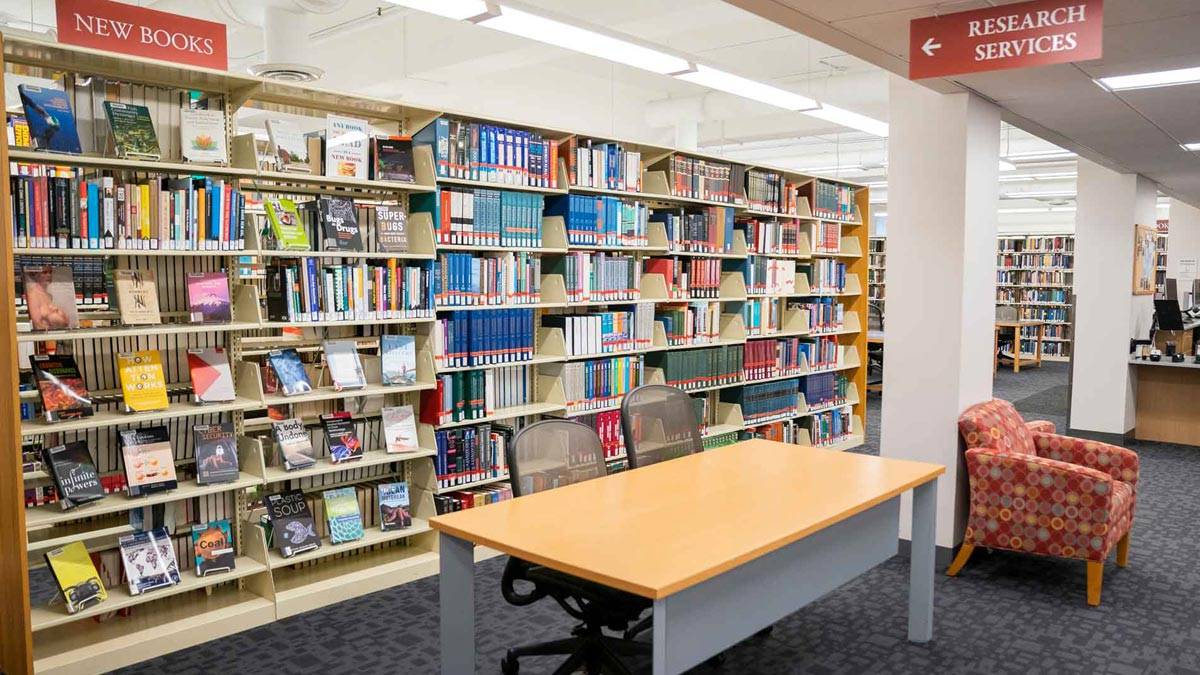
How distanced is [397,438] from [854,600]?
2.52 metres

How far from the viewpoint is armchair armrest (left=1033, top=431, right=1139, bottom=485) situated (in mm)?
4797

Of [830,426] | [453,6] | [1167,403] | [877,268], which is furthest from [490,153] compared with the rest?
[877,268]

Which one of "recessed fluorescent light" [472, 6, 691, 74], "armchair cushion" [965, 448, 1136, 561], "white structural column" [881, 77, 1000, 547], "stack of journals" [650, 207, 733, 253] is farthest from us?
"stack of journals" [650, 207, 733, 253]

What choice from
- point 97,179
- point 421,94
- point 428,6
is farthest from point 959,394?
point 421,94

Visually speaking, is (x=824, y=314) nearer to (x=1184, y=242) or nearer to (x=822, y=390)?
(x=822, y=390)

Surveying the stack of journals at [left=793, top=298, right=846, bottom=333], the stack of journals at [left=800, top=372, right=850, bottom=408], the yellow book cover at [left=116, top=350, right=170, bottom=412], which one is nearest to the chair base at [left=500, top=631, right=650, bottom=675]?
the yellow book cover at [left=116, top=350, right=170, bottom=412]

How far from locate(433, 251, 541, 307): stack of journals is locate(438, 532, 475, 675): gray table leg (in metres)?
2.02

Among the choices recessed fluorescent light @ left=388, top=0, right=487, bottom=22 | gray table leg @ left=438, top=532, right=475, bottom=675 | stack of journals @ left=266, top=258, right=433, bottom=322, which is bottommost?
gray table leg @ left=438, top=532, right=475, bottom=675

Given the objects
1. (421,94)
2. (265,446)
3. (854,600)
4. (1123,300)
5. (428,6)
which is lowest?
(854,600)

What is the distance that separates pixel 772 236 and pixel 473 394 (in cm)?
325

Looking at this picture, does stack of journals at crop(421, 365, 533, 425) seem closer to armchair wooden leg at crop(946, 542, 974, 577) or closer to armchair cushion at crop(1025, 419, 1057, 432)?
armchair wooden leg at crop(946, 542, 974, 577)

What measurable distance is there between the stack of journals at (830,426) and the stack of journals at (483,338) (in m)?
3.43

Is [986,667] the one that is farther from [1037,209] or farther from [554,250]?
[1037,209]

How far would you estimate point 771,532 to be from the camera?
271 cm
